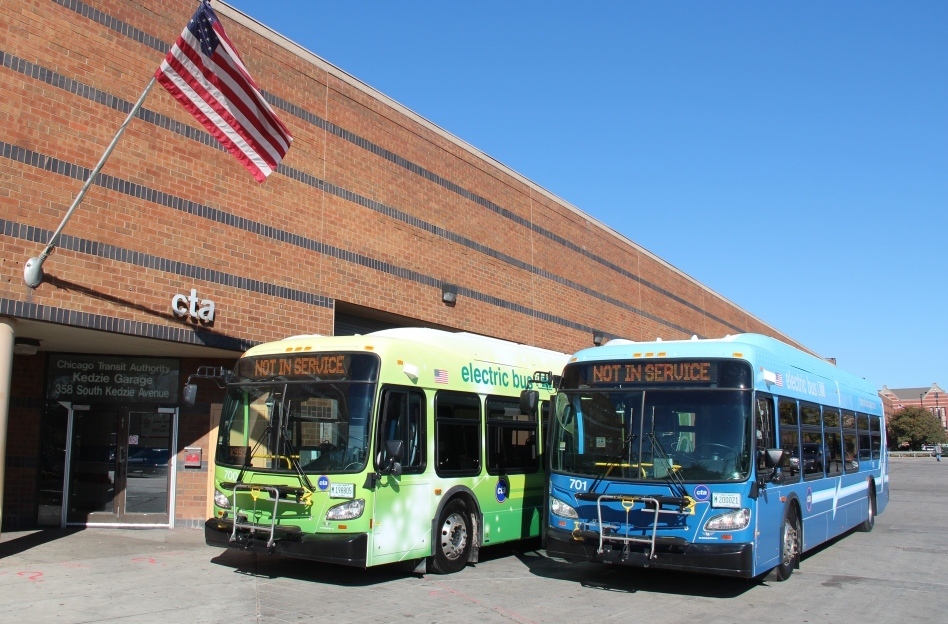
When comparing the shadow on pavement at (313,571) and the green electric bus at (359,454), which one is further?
the shadow on pavement at (313,571)

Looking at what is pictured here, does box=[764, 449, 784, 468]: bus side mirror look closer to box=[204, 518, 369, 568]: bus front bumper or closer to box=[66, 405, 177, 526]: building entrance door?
box=[204, 518, 369, 568]: bus front bumper

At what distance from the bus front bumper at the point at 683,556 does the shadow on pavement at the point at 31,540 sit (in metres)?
7.94

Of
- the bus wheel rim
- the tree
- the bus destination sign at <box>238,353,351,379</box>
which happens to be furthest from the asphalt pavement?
the tree

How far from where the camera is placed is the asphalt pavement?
8.04m

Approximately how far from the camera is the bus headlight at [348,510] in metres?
8.95

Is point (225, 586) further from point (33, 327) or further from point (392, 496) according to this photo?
point (33, 327)

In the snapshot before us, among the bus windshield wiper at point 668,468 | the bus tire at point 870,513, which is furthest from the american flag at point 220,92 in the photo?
the bus tire at point 870,513

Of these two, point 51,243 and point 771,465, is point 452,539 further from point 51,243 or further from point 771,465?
point 51,243

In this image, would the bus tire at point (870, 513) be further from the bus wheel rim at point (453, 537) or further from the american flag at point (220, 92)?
the american flag at point (220, 92)

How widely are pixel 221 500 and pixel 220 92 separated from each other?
548 cm

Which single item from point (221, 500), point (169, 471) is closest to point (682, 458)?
point (221, 500)

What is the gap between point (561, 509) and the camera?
9633mm

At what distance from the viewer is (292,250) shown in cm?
1546

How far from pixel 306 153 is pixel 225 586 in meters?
9.02
